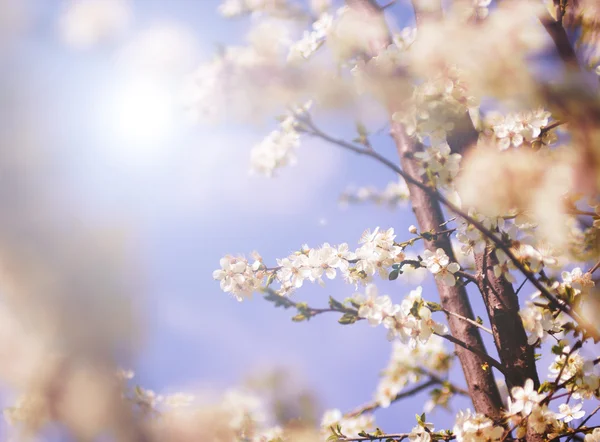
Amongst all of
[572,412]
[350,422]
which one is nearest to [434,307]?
[572,412]

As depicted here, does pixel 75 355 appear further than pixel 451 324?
Yes

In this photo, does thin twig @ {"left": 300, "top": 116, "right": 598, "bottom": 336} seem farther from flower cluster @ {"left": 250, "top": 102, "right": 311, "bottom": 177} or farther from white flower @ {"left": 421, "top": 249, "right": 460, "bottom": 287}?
flower cluster @ {"left": 250, "top": 102, "right": 311, "bottom": 177}

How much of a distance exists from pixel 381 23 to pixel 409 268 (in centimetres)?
145

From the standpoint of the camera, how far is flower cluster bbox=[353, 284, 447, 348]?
1.43 meters

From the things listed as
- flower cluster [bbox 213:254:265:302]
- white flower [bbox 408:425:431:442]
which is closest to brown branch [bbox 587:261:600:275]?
white flower [bbox 408:425:431:442]

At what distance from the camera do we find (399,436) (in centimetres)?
147

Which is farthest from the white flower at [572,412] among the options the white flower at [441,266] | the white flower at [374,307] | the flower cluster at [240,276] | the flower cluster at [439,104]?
the flower cluster at [240,276]

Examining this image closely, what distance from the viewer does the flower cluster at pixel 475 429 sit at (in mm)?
1312

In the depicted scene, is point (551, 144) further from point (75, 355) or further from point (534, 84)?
point (75, 355)

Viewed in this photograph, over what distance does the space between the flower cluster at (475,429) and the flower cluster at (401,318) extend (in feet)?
1.08

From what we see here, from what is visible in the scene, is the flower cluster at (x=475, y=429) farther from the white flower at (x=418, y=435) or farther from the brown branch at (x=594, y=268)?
the brown branch at (x=594, y=268)

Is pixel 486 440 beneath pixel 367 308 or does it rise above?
beneath

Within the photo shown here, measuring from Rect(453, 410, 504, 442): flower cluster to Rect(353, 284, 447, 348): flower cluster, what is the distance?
0.33 m

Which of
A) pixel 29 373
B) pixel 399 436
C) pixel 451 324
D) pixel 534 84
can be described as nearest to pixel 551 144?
pixel 534 84
